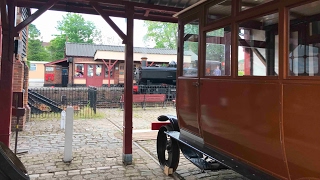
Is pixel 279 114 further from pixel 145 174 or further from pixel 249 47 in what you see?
pixel 145 174

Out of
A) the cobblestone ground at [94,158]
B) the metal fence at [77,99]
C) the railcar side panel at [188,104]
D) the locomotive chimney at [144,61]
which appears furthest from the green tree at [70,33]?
the railcar side panel at [188,104]

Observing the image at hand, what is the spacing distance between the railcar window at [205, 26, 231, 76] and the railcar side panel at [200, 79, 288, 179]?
0.15 meters

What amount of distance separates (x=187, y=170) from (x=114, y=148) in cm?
228

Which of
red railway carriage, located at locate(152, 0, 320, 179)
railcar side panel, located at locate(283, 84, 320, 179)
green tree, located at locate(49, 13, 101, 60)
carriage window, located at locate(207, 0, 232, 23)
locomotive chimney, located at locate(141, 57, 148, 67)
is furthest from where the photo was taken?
green tree, located at locate(49, 13, 101, 60)

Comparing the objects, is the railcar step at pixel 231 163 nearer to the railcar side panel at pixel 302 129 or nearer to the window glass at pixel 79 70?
the railcar side panel at pixel 302 129

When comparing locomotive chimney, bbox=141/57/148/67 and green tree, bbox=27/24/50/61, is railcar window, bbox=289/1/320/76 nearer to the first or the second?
locomotive chimney, bbox=141/57/148/67

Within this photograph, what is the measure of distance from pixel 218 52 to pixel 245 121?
3.42 ft

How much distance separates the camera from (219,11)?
3.09 meters

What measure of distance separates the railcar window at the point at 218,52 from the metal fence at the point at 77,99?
9.96 m

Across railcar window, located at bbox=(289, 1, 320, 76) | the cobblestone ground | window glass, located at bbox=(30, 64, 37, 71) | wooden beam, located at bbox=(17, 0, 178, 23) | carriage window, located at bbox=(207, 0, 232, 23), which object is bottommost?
the cobblestone ground

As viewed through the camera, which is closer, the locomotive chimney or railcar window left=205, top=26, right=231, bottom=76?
railcar window left=205, top=26, right=231, bottom=76

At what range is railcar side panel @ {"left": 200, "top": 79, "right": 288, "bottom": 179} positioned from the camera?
218 centimetres

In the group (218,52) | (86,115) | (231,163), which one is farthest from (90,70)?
(231,163)

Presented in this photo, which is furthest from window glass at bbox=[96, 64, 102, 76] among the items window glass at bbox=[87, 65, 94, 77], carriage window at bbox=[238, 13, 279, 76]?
carriage window at bbox=[238, 13, 279, 76]
